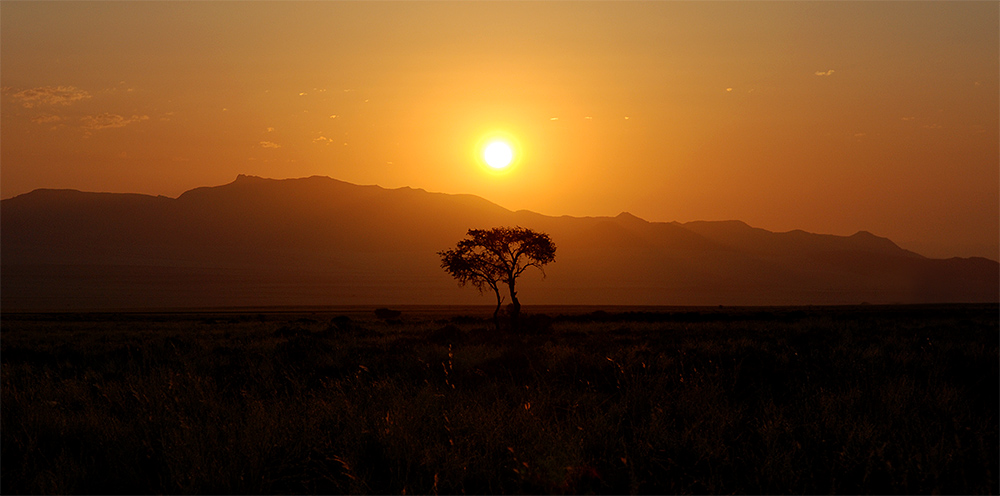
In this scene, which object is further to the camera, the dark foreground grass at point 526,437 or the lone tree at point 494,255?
the lone tree at point 494,255

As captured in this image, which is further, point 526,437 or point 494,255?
point 494,255

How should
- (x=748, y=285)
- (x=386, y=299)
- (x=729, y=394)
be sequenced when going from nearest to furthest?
(x=729, y=394)
(x=386, y=299)
(x=748, y=285)

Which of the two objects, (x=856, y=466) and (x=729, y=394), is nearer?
(x=856, y=466)

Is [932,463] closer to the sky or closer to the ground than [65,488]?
closer to the sky

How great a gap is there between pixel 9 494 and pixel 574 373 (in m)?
7.38

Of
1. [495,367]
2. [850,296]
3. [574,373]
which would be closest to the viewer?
[574,373]

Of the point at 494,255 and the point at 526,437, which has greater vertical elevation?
the point at 494,255

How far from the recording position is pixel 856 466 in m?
5.84

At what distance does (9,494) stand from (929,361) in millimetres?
12975

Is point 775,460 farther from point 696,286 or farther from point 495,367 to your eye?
point 696,286

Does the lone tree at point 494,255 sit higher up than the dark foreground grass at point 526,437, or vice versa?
the lone tree at point 494,255

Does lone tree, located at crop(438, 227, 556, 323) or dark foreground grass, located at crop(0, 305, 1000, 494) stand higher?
lone tree, located at crop(438, 227, 556, 323)

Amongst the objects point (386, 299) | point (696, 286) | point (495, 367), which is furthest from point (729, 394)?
point (696, 286)

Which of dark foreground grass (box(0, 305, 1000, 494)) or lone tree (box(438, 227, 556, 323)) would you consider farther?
lone tree (box(438, 227, 556, 323))
